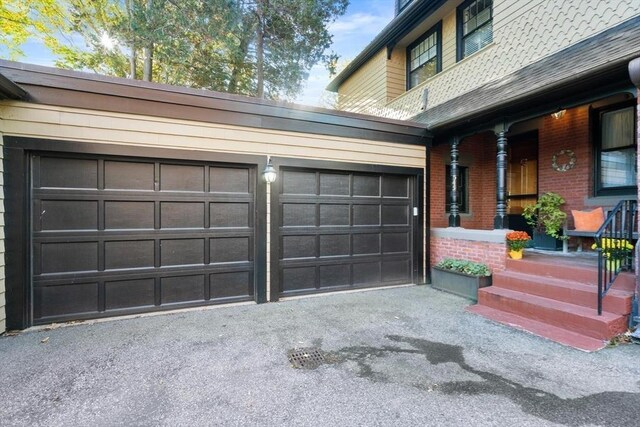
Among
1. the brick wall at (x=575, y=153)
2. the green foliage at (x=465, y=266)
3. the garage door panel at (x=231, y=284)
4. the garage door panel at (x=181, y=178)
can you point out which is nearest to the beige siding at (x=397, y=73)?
the brick wall at (x=575, y=153)

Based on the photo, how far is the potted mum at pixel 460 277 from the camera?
502 centimetres

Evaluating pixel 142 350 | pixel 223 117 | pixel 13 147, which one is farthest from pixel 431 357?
pixel 13 147

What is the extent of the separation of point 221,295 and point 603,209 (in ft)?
22.1

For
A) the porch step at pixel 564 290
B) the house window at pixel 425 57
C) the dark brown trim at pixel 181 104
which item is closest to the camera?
the porch step at pixel 564 290

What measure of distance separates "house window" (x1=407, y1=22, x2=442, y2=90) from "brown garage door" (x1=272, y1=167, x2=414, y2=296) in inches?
172

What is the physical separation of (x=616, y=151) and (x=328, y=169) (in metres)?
5.08

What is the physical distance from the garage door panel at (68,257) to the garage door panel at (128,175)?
855 millimetres

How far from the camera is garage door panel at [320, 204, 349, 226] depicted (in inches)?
213

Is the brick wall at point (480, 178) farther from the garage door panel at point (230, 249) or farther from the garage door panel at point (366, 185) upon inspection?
the garage door panel at point (230, 249)

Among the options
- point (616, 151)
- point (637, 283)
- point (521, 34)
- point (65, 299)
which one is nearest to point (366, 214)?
point (637, 283)

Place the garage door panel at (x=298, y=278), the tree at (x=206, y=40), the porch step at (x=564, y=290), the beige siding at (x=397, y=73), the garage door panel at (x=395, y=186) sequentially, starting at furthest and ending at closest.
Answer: the beige siding at (x=397, y=73) < the tree at (x=206, y=40) < the garage door panel at (x=395, y=186) < the garage door panel at (x=298, y=278) < the porch step at (x=564, y=290)

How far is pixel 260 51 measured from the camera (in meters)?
9.94

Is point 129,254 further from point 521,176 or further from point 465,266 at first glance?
point 521,176

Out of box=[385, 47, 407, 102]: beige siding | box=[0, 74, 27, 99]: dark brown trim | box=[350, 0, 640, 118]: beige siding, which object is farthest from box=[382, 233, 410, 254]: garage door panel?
box=[0, 74, 27, 99]: dark brown trim
